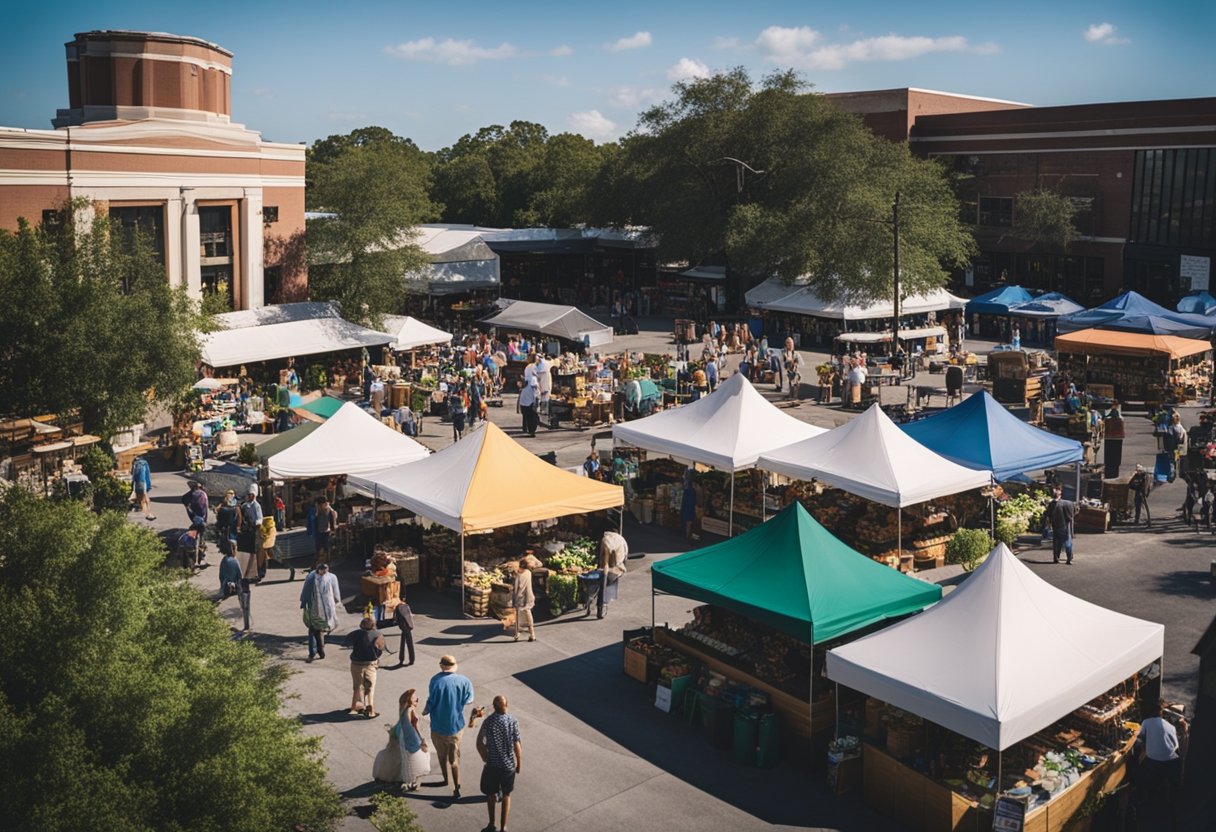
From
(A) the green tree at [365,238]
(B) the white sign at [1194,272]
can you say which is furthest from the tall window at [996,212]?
(A) the green tree at [365,238]

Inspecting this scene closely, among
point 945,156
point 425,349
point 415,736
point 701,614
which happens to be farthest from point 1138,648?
point 945,156

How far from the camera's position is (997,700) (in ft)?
36.4

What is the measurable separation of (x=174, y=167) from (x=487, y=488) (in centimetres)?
2666

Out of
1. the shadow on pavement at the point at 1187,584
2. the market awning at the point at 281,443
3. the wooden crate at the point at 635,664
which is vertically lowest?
the wooden crate at the point at 635,664

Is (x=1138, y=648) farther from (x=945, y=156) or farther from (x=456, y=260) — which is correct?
(x=945, y=156)

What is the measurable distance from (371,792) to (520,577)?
4.57m

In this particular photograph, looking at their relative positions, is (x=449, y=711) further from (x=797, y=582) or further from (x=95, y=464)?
(x=95, y=464)

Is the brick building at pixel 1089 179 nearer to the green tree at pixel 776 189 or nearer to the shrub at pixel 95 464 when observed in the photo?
the green tree at pixel 776 189

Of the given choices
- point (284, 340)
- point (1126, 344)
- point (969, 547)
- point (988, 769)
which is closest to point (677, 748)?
point (988, 769)

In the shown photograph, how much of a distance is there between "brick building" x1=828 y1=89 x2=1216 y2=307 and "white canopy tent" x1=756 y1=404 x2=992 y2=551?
3675cm

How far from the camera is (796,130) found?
175 ft

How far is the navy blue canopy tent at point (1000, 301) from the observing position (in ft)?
146

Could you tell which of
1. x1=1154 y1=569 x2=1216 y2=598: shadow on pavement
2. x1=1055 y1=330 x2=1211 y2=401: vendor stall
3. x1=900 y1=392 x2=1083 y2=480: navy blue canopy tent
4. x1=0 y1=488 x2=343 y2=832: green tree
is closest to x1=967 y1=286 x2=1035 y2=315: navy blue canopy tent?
x1=1055 y1=330 x2=1211 y2=401: vendor stall

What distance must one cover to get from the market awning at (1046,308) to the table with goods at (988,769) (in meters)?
32.5
